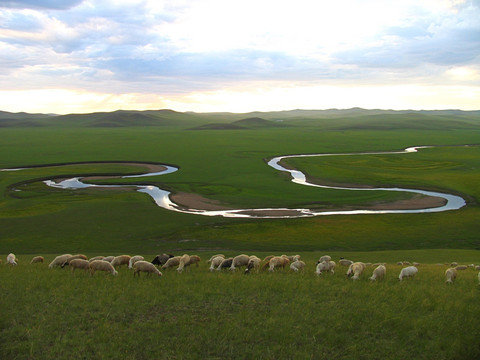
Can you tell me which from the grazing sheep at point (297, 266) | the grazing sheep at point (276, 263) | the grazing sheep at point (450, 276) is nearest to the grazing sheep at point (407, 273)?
the grazing sheep at point (450, 276)

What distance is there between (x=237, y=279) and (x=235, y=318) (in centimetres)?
304

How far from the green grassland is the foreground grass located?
4 centimetres

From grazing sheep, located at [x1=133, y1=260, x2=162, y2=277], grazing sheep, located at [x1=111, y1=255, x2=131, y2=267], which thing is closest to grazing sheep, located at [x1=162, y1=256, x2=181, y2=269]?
grazing sheep, located at [x1=133, y1=260, x2=162, y2=277]

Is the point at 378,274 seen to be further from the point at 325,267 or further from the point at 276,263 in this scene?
the point at 276,263

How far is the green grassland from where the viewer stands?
10477mm

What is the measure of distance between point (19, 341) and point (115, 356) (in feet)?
8.49

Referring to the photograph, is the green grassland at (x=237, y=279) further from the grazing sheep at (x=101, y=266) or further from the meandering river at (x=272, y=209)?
the meandering river at (x=272, y=209)

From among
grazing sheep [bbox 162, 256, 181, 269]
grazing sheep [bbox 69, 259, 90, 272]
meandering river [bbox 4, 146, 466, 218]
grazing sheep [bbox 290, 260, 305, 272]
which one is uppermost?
grazing sheep [bbox 69, 259, 90, 272]

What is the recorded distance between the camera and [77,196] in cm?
4884

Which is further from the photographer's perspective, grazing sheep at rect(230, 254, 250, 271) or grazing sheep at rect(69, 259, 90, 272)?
grazing sheep at rect(230, 254, 250, 271)

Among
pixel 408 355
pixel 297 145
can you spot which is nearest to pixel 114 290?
pixel 408 355

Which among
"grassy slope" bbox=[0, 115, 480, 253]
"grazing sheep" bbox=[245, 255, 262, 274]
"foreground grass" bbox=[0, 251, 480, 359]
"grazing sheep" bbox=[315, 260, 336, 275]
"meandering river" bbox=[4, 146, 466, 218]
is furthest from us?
"meandering river" bbox=[4, 146, 466, 218]

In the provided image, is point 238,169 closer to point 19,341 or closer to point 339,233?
point 339,233

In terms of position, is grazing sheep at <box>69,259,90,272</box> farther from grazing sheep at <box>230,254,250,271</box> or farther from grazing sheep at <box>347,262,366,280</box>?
grazing sheep at <box>347,262,366,280</box>
